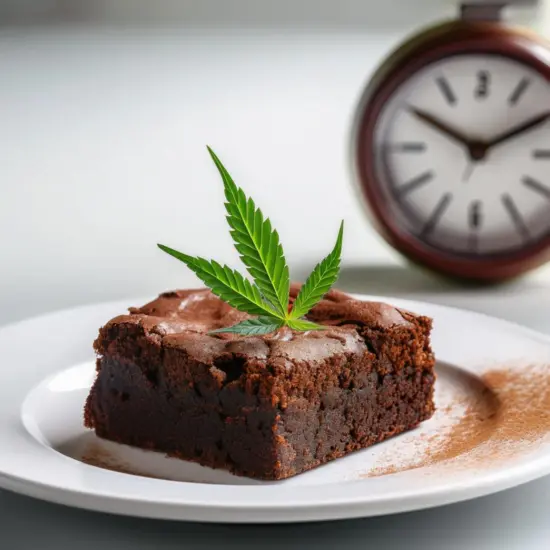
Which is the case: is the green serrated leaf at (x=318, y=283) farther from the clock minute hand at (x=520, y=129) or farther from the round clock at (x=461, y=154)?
the clock minute hand at (x=520, y=129)

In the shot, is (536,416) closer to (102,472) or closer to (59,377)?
(102,472)

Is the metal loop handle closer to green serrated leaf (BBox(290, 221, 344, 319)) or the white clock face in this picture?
the white clock face

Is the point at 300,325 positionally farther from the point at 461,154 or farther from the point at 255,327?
the point at 461,154

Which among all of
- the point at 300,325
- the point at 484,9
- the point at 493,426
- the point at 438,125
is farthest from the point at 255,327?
the point at 484,9

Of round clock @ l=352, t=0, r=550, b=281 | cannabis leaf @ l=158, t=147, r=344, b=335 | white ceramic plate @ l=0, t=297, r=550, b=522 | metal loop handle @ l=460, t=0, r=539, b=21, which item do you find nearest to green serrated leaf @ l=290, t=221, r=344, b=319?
cannabis leaf @ l=158, t=147, r=344, b=335

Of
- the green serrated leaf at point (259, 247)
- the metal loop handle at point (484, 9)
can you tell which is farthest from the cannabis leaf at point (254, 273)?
the metal loop handle at point (484, 9)

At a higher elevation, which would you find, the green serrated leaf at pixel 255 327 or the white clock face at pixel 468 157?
the white clock face at pixel 468 157
